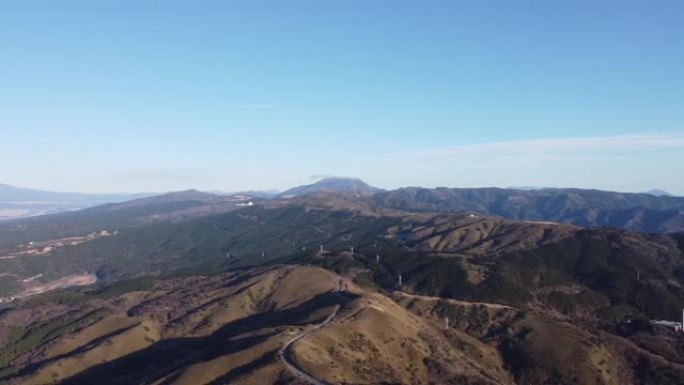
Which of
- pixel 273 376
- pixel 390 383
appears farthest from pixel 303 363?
pixel 390 383

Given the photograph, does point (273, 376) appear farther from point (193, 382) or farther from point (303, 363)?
point (193, 382)

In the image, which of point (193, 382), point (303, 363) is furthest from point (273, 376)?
point (193, 382)

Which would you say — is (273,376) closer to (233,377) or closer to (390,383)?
(233,377)

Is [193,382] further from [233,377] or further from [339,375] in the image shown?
[339,375]

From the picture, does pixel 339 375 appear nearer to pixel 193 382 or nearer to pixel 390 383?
pixel 390 383

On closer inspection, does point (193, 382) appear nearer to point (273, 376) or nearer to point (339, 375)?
point (273, 376)
